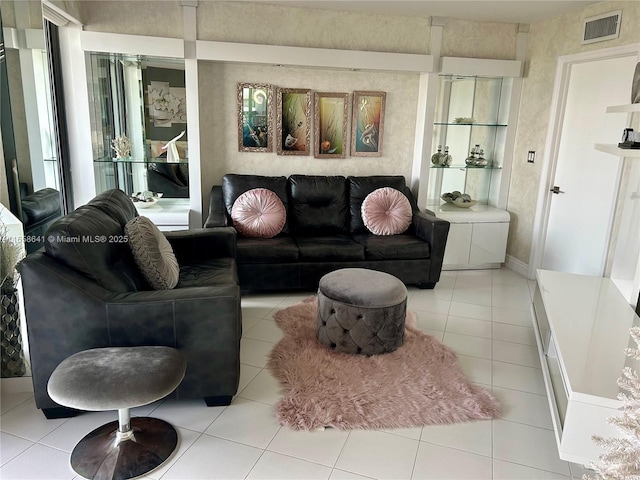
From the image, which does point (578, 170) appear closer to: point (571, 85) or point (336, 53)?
point (571, 85)

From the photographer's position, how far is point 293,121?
185 inches

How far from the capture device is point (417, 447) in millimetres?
2240

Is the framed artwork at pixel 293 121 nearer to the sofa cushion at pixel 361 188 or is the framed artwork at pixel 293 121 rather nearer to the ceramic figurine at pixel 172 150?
the sofa cushion at pixel 361 188

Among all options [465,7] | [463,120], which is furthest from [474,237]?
[465,7]

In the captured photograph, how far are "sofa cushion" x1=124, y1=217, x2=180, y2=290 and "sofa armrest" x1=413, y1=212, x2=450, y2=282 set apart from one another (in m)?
2.45

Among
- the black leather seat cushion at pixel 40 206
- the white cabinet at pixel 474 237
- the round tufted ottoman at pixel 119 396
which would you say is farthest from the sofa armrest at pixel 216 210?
the white cabinet at pixel 474 237

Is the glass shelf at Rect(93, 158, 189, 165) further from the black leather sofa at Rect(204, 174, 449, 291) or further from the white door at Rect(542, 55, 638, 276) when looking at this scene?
the white door at Rect(542, 55, 638, 276)

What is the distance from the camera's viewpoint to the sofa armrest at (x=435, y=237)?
426 cm

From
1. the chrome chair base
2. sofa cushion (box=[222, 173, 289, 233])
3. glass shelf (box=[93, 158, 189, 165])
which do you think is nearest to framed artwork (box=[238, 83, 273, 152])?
sofa cushion (box=[222, 173, 289, 233])

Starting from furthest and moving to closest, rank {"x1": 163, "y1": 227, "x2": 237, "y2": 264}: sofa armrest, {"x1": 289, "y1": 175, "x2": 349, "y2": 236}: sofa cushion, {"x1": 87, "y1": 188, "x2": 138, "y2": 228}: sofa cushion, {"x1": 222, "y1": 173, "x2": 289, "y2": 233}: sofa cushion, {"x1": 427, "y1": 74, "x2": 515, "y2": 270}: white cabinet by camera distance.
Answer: {"x1": 427, "y1": 74, "x2": 515, "y2": 270}: white cabinet, {"x1": 289, "y1": 175, "x2": 349, "y2": 236}: sofa cushion, {"x1": 222, "y1": 173, "x2": 289, "y2": 233}: sofa cushion, {"x1": 163, "y1": 227, "x2": 237, "y2": 264}: sofa armrest, {"x1": 87, "y1": 188, "x2": 138, "y2": 228}: sofa cushion

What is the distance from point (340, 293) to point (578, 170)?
2.67 metres

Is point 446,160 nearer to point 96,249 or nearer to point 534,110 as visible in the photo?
point 534,110

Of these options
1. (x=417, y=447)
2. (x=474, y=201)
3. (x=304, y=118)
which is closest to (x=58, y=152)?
(x=304, y=118)

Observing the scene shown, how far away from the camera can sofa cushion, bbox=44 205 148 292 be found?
7.22ft
